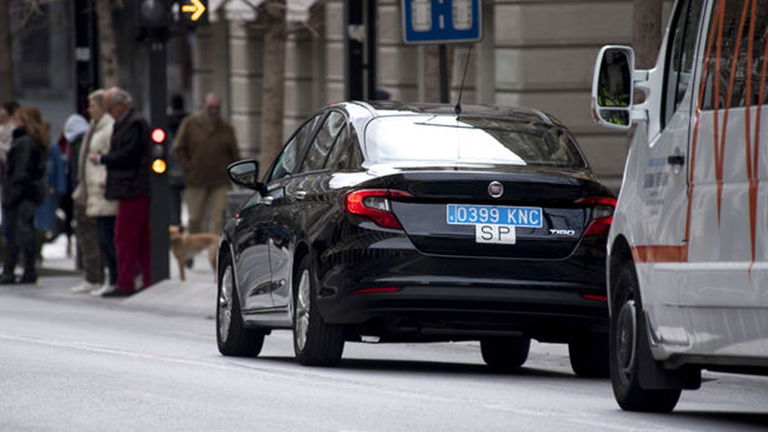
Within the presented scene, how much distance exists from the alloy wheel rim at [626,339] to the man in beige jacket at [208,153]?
50.9ft

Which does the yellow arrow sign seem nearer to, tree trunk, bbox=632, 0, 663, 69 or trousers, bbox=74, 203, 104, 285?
trousers, bbox=74, 203, 104, 285

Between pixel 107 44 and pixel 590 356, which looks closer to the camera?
pixel 590 356

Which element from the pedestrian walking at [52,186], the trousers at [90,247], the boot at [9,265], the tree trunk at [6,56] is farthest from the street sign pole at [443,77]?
the tree trunk at [6,56]

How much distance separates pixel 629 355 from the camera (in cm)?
1027

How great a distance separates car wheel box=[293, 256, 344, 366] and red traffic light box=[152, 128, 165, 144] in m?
9.08

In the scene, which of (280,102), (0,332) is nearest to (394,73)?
(280,102)

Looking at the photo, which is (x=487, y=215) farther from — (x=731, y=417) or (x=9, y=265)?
(x=9, y=265)

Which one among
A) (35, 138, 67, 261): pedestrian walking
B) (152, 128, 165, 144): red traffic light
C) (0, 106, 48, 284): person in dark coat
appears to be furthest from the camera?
(35, 138, 67, 261): pedestrian walking

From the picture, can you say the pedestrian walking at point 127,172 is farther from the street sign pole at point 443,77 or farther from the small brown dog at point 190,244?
the street sign pole at point 443,77

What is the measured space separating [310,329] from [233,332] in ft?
6.15

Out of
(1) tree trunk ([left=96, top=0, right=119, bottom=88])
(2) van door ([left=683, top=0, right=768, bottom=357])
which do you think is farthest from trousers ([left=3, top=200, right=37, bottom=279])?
(2) van door ([left=683, top=0, right=768, bottom=357])

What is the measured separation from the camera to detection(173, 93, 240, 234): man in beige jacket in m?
25.8

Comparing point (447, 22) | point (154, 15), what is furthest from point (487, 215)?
point (154, 15)

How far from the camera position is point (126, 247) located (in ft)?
72.6
